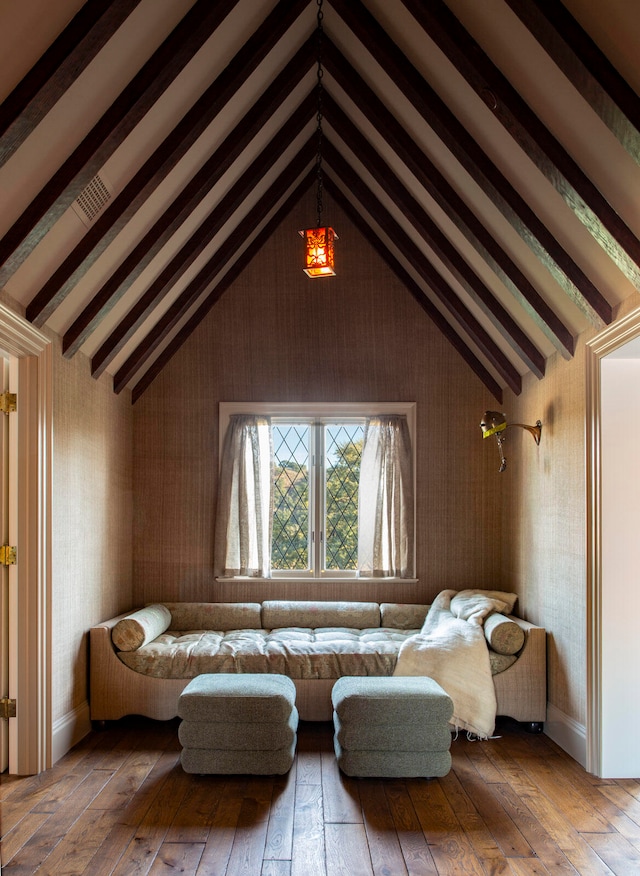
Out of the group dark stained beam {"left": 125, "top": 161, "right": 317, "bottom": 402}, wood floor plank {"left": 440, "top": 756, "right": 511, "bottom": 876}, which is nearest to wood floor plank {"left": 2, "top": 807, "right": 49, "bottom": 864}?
wood floor plank {"left": 440, "top": 756, "right": 511, "bottom": 876}

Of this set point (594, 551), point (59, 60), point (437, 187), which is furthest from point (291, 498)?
point (59, 60)

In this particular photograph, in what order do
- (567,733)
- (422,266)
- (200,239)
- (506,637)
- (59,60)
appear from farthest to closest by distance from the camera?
(422,266) < (200,239) < (506,637) < (567,733) < (59,60)

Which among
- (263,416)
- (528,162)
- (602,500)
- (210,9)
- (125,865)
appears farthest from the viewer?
(263,416)

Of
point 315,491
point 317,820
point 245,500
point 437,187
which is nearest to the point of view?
point 317,820

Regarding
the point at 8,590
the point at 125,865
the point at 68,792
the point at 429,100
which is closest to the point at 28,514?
the point at 8,590

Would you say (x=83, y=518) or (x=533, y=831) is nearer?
(x=533, y=831)

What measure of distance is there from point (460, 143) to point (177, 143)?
4.60ft

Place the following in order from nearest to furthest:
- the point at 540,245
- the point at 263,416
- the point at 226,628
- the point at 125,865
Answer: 1. the point at 125,865
2. the point at 540,245
3. the point at 226,628
4. the point at 263,416

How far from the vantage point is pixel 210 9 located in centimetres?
317

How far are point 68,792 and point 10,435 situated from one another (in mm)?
1858

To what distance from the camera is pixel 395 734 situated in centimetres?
380

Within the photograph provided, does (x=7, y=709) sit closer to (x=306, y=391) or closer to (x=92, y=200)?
(x=92, y=200)

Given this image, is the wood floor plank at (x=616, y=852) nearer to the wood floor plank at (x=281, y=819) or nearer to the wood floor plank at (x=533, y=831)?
the wood floor plank at (x=533, y=831)

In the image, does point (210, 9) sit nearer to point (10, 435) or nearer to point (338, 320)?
point (10, 435)
